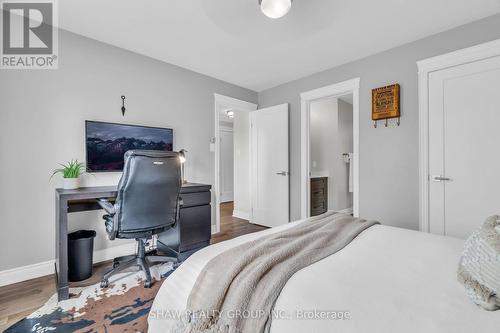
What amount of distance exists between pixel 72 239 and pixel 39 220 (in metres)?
0.42

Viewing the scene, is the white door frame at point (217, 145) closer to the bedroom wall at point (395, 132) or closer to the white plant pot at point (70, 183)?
the bedroom wall at point (395, 132)

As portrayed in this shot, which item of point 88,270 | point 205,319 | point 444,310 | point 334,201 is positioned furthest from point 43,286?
point 334,201

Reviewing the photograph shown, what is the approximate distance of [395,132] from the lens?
9.20 feet

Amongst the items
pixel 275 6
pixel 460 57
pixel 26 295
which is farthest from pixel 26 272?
pixel 460 57

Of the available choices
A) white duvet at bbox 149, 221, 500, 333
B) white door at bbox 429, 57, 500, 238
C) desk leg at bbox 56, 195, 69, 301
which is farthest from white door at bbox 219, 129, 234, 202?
white duvet at bbox 149, 221, 500, 333

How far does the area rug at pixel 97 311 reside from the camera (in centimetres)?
154

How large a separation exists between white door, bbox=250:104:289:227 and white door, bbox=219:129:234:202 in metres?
2.34

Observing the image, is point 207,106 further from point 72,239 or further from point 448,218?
point 448,218

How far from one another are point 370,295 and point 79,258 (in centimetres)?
252

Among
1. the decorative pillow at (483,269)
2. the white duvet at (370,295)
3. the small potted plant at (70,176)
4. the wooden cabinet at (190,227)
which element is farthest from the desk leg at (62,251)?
the decorative pillow at (483,269)

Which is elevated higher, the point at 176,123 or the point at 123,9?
the point at 123,9

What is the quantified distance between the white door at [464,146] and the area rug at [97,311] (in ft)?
9.72

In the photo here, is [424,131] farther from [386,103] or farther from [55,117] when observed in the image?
[55,117]

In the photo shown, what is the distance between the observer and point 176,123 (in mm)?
3338
